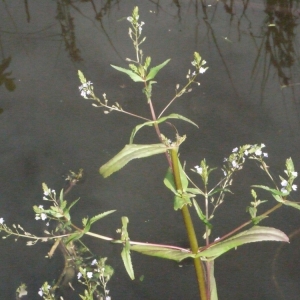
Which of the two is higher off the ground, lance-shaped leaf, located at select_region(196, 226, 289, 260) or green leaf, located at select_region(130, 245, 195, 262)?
lance-shaped leaf, located at select_region(196, 226, 289, 260)

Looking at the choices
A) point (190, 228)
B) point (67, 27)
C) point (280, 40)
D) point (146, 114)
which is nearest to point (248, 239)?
point (190, 228)

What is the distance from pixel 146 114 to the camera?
1.71 metres

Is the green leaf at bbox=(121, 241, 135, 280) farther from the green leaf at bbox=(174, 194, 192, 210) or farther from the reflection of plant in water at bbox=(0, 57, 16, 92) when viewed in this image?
the reflection of plant in water at bbox=(0, 57, 16, 92)

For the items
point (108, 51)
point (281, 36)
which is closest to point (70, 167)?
point (108, 51)

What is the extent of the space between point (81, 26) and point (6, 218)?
1039 millimetres

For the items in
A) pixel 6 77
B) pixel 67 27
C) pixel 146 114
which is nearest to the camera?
pixel 146 114

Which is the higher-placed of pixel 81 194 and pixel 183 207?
pixel 183 207

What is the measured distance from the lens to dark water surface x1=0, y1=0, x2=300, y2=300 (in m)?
1.31

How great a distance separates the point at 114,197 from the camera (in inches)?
58.4

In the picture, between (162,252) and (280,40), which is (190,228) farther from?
(280,40)

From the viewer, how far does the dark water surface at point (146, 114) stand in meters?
1.31

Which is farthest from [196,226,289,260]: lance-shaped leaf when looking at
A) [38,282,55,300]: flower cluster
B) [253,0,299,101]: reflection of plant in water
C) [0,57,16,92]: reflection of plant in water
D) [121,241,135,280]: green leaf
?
[0,57,16,92]: reflection of plant in water

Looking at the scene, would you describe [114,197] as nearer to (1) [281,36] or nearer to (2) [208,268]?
(2) [208,268]

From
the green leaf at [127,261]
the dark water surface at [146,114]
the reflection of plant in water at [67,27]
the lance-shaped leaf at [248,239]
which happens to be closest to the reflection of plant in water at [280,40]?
the dark water surface at [146,114]
